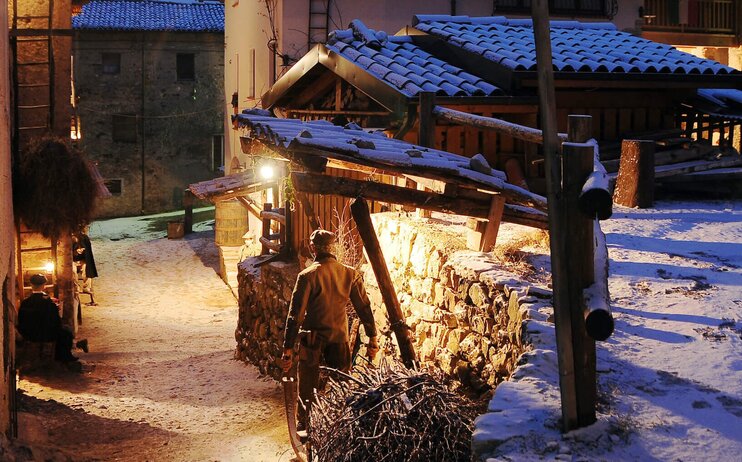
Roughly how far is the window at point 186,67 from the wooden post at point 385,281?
26714 millimetres

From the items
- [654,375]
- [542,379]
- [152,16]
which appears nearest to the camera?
[542,379]

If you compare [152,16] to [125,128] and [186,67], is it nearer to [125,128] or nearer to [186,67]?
[186,67]

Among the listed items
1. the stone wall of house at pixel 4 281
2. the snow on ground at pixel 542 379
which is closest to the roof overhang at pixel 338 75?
the snow on ground at pixel 542 379

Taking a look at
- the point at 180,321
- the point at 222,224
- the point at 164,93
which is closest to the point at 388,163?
the point at 180,321

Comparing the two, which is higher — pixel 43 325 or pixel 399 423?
pixel 399 423

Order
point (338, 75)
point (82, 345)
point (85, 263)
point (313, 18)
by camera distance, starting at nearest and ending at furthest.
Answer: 1. point (338, 75)
2. point (82, 345)
3. point (313, 18)
4. point (85, 263)

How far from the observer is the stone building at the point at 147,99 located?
103ft

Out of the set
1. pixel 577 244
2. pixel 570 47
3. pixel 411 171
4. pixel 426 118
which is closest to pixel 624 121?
pixel 570 47

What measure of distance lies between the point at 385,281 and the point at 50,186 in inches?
279

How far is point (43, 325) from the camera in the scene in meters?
12.1

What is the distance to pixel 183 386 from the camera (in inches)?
467

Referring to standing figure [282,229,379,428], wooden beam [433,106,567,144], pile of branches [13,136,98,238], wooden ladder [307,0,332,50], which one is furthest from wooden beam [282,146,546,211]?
wooden ladder [307,0,332,50]

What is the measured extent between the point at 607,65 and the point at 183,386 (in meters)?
7.30

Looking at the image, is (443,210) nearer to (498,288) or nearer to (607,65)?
(498,288)
